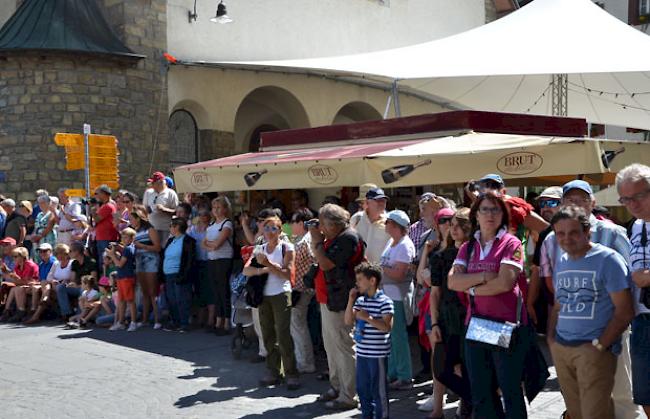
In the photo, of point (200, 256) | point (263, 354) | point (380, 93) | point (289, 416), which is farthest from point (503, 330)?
point (380, 93)

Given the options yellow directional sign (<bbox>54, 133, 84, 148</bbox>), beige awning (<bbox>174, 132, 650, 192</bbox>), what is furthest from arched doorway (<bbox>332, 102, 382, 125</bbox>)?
beige awning (<bbox>174, 132, 650, 192</bbox>)

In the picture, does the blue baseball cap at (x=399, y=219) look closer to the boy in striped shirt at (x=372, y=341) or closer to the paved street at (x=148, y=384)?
the boy in striped shirt at (x=372, y=341)

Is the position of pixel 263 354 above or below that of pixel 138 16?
below

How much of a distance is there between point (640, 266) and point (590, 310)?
0.34m

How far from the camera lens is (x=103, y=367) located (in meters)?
7.84

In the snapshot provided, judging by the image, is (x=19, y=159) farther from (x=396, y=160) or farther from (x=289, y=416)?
(x=289, y=416)

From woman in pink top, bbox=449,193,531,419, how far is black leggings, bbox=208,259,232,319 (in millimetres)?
5339

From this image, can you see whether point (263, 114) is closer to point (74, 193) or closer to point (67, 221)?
point (74, 193)

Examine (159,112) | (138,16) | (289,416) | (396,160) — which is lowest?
(289,416)

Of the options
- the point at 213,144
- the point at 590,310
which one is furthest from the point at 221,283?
the point at 213,144

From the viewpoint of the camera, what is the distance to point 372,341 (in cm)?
539

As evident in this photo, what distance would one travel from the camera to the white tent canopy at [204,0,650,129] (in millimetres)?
13133

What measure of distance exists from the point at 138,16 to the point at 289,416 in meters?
12.6

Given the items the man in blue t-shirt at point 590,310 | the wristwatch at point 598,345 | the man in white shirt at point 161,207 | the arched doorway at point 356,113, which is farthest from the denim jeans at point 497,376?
the arched doorway at point 356,113
